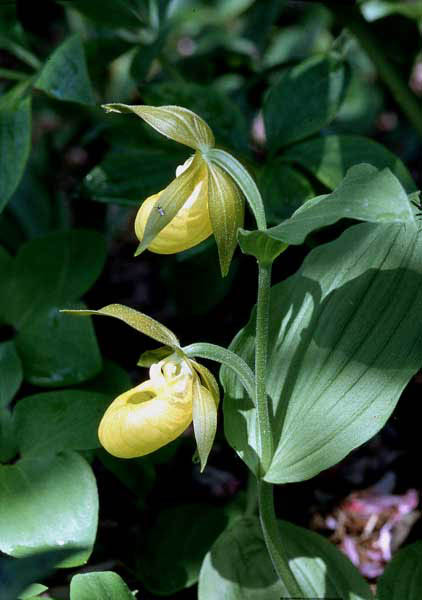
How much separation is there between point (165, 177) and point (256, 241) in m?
0.67

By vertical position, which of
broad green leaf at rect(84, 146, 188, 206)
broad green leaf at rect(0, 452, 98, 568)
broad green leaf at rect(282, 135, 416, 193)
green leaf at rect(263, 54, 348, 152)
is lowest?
broad green leaf at rect(0, 452, 98, 568)

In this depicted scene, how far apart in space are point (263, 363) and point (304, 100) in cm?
75

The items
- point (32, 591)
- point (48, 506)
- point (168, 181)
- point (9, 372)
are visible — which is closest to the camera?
point (32, 591)

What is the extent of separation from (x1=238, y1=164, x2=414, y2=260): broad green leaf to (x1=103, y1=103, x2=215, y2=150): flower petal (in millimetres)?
176

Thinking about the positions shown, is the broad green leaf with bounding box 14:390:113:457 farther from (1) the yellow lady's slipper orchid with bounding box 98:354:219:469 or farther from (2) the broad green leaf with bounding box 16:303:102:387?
(1) the yellow lady's slipper orchid with bounding box 98:354:219:469

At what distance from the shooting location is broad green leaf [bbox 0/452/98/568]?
1.10m

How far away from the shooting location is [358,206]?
2.57 ft

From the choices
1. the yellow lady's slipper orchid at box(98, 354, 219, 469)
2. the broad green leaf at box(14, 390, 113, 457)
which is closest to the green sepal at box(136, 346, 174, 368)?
the yellow lady's slipper orchid at box(98, 354, 219, 469)

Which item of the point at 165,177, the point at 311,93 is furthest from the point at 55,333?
the point at 311,93

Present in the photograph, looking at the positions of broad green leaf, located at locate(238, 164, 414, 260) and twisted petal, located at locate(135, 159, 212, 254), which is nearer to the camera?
broad green leaf, located at locate(238, 164, 414, 260)

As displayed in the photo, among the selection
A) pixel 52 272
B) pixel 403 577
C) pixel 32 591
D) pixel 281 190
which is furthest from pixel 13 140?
pixel 403 577

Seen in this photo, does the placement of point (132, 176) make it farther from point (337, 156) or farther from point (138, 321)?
point (138, 321)

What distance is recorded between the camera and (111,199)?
1522mm

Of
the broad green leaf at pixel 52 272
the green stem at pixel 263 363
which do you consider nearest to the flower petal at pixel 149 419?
the green stem at pixel 263 363
